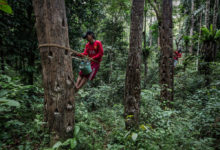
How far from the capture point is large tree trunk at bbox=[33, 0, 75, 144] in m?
2.09

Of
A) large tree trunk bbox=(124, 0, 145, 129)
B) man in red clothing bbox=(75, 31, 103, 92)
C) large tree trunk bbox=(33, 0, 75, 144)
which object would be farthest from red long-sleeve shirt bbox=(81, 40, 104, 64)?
large tree trunk bbox=(33, 0, 75, 144)

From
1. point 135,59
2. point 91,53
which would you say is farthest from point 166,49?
point 91,53

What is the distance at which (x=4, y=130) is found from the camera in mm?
2295

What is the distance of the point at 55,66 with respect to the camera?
216 centimetres

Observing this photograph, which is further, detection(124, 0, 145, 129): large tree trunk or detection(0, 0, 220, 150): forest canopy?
detection(124, 0, 145, 129): large tree trunk

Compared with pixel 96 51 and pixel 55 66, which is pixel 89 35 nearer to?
pixel 96 51

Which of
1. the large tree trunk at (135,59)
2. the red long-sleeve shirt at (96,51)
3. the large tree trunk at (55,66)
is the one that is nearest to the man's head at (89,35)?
the red long-sleeve shirt at (96,51)

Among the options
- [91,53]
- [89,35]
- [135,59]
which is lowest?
[135,59]

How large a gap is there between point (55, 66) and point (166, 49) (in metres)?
4.99

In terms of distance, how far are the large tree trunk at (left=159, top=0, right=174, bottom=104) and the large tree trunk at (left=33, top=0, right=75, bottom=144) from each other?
15.0 feet

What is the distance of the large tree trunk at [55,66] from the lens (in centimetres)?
209

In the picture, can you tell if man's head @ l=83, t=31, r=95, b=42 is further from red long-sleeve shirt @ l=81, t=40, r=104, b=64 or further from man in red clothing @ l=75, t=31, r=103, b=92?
red long-sleeve shirt @ l=81, t=40, r=104, b=64

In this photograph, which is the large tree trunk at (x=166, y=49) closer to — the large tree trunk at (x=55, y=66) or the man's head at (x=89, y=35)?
the man's head at (x=89, y=35)

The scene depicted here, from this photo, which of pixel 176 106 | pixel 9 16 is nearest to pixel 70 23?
pixel 9 16
